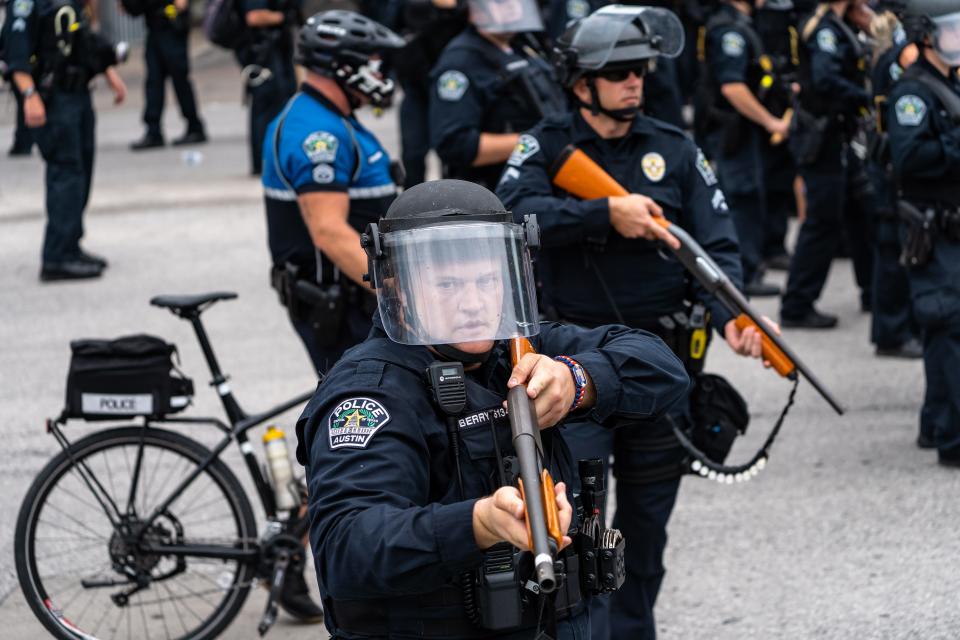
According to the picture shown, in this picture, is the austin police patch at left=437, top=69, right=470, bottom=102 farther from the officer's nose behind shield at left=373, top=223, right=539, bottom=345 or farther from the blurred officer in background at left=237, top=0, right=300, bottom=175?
the blurred officer in background at left=237, top=0, right=300, bottom=175

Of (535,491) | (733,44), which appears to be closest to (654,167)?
(535,491)

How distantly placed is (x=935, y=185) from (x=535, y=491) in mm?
4611

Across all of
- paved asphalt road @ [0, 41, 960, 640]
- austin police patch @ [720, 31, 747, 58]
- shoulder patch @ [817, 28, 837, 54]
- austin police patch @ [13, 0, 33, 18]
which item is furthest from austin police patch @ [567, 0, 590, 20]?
austin police patch @ [13, 0, 33, 18]

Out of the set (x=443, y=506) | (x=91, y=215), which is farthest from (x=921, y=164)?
(x=91, y=215)

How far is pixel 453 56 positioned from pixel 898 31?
2222mm

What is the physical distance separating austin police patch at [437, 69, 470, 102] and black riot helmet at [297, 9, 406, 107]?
1474mm

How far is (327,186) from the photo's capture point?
16.7ft

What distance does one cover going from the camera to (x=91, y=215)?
12.1 metres

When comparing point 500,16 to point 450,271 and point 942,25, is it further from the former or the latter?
point 450,271

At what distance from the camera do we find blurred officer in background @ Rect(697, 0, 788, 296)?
30.2 feet

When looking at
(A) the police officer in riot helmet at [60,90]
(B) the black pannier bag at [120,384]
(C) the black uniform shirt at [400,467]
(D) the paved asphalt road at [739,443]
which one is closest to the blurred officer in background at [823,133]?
(D) the paved asphalt road at [739,443]

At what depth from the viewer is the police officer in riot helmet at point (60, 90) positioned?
9.14 meters

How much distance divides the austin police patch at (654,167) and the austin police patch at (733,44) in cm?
469

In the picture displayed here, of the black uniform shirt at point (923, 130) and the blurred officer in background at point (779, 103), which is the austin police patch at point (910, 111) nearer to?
the black uniform shirt at point (923, 130)
